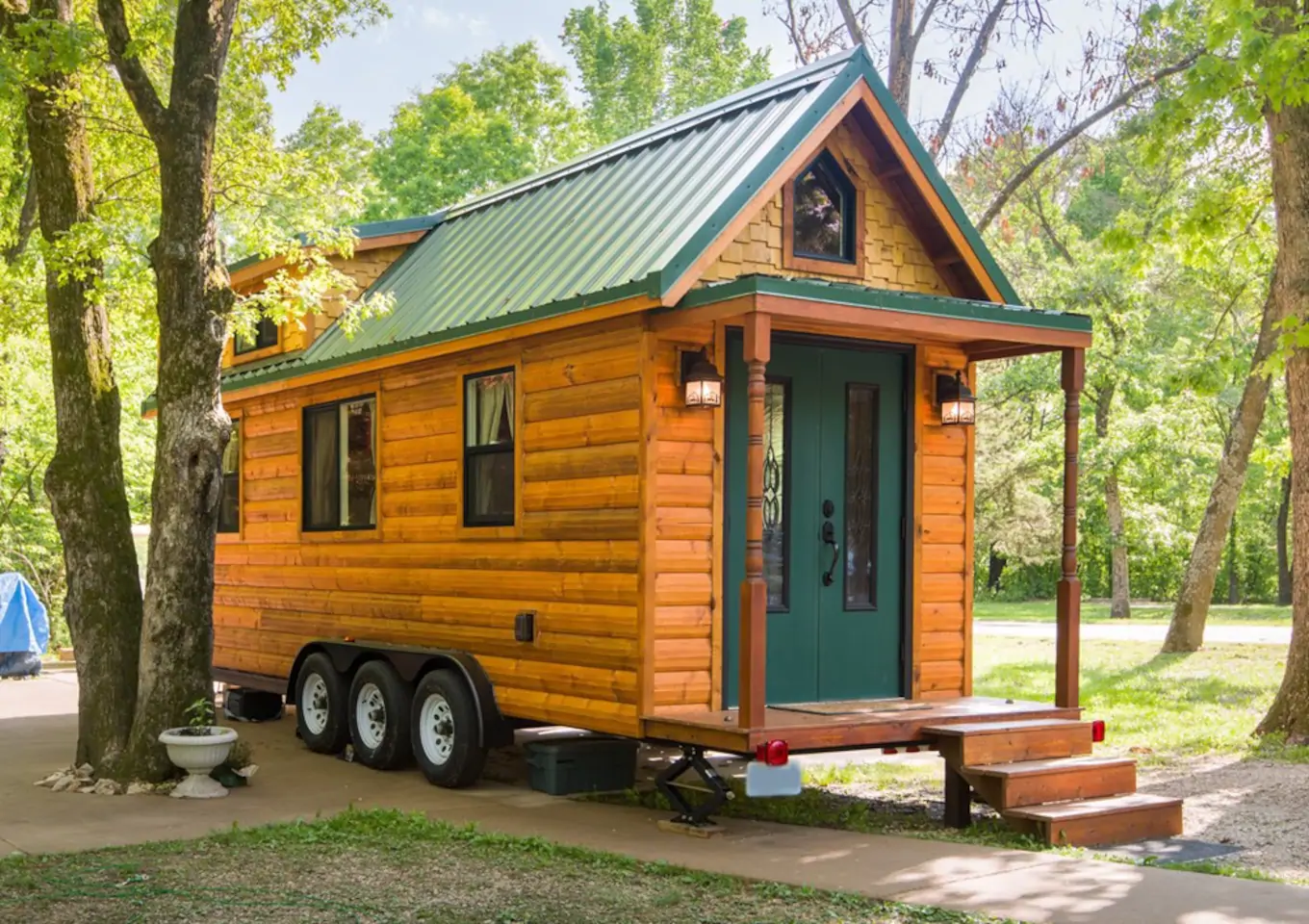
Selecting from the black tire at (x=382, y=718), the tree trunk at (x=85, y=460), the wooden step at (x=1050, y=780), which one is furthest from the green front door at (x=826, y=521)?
the tree trunk at (x=85, y=460)

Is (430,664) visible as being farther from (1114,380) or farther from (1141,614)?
(1141,614)

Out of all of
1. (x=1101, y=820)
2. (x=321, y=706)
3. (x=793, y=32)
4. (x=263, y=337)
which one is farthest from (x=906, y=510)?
(x=793, y=32)

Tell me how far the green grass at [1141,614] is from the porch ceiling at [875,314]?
20201 mm

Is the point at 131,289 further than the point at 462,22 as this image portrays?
No

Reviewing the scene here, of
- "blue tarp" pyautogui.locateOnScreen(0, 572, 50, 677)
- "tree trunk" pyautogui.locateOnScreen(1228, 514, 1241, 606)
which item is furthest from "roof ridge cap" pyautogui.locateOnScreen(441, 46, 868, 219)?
"tree trunk" pyautogui.locateOnScreen(1228, 514, 1241, 606)

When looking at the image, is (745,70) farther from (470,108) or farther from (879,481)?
(879,481)

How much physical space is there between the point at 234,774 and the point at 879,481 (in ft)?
17.0

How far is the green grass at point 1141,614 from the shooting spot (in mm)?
30128

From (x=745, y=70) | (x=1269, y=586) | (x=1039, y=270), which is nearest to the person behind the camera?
(x=1039, y=270)

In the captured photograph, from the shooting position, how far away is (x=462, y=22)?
502ft

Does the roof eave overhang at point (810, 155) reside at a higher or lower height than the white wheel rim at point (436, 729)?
higher

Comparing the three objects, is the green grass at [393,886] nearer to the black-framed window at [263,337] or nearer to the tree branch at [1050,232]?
the black-framed window at [263,337]

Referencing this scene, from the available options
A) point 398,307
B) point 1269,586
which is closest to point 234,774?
point 398,307

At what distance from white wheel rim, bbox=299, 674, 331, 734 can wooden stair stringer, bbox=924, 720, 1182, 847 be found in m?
5.86
